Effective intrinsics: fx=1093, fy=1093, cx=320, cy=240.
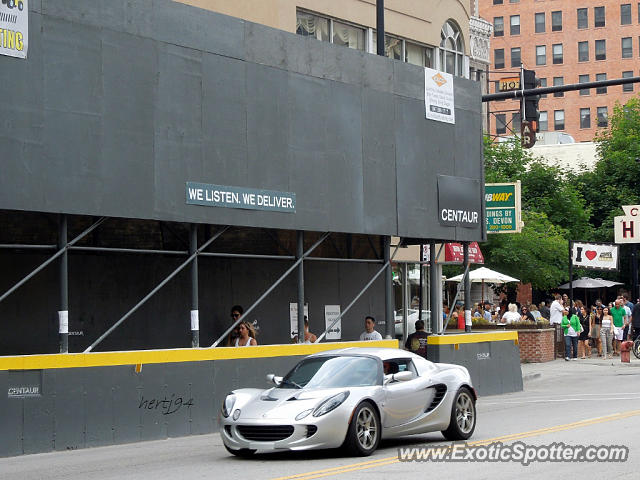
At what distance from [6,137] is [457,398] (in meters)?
7.20

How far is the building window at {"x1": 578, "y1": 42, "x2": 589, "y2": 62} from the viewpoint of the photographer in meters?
108

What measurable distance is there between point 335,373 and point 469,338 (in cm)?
1041

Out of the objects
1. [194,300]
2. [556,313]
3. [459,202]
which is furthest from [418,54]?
[194,300]

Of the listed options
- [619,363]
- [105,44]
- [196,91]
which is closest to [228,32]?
[196,91]

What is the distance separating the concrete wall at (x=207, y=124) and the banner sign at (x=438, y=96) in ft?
0.72

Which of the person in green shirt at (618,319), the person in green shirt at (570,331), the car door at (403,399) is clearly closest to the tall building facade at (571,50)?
the person in green shirt at (618,319)

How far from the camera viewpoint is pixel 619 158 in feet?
215

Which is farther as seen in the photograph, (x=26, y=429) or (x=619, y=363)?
(x=619, y=363)

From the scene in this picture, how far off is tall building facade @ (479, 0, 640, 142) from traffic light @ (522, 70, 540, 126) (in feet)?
280

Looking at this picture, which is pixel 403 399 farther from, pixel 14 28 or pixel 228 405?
pixel 14 28

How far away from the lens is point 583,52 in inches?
4259

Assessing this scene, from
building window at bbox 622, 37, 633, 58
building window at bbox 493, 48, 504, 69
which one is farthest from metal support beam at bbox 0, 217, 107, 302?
building window at bbox 622, 37, 633, 58

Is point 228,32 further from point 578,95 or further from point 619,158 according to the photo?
point 578,95

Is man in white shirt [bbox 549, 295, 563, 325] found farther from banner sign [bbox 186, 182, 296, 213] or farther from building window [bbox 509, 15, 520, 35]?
building window [bbox 509, 15, 520, 35]
